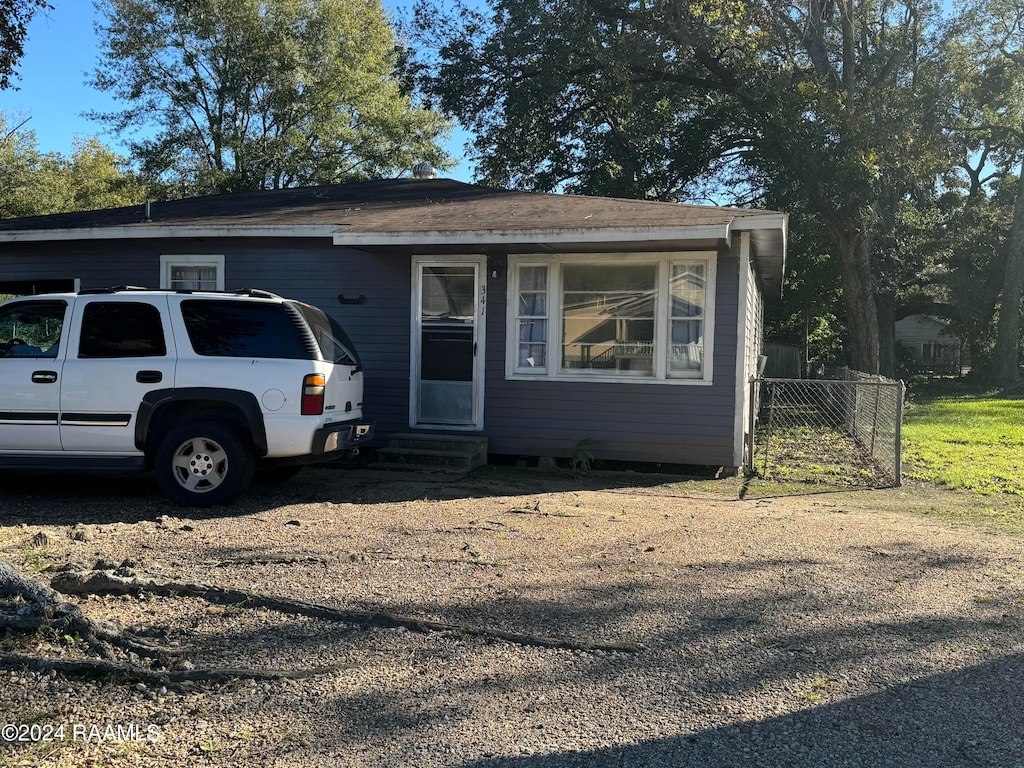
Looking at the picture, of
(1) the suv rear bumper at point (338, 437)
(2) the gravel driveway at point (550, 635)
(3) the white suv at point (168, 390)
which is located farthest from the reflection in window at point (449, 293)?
(2) the gravel driveway at point (550, 635)

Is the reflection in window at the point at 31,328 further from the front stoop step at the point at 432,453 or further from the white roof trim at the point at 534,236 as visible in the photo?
the front stoop step at the point at 432,453

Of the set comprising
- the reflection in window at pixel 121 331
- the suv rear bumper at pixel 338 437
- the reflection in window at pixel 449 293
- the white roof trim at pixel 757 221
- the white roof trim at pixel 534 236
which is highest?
the white roof trim at pixel 757 221

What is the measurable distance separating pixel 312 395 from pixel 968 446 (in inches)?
421

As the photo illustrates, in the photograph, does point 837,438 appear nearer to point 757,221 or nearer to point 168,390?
point 757,221

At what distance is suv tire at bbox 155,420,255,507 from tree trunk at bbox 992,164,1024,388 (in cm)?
2934

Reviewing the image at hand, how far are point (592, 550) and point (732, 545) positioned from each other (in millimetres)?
1119

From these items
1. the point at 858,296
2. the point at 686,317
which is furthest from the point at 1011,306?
the point at 686,317

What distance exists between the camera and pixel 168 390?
6922 mm

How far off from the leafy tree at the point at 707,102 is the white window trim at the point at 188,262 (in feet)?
34.1

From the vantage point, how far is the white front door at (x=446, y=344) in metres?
10.1

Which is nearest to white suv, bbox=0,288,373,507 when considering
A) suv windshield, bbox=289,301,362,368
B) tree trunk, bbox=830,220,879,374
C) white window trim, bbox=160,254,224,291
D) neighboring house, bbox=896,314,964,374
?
suv windshield, bbox=289,301,362,368

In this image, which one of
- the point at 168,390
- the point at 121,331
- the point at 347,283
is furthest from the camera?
the point at 347,283

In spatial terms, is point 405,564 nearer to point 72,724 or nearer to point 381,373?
point 72,724

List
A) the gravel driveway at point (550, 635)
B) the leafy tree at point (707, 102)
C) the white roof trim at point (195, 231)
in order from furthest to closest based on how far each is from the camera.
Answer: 1. the leafy tree at point (707, 102)
2. the white roof trim at point (195, 231)
3. the gravel driveway at point (550, 635)
